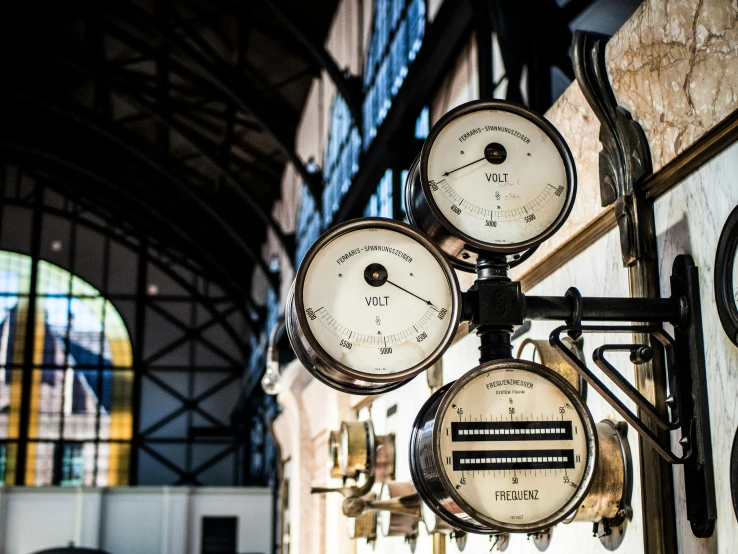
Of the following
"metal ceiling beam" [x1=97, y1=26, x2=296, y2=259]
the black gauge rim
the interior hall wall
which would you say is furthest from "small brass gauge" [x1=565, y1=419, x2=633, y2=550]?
the interior hall wall

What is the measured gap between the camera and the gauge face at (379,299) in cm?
204

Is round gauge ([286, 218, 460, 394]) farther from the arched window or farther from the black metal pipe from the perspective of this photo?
the arched window

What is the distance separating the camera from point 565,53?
4.41 m

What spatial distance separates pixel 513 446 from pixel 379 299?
0.43 m

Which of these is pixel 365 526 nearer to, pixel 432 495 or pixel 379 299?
pixel 432 495

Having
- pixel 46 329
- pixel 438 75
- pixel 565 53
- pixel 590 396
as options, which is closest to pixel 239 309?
pixel 46 329

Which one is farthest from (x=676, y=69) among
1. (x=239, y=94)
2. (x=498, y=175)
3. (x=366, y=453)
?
(x=239, y=94)

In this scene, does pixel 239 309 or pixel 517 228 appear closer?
pixel 517 228

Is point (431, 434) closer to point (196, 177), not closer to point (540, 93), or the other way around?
point (540, 93)

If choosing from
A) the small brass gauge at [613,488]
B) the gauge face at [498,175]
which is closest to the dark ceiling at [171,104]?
the small brass gauge at [613,488]

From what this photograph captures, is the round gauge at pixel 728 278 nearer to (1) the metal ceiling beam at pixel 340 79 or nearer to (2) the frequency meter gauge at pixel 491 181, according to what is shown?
(2) the frequency meter gauge at pixel 491 181

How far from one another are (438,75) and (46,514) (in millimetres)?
A: 12453

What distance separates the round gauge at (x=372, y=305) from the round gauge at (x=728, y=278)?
0.58 meters

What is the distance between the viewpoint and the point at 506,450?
81.6 inches
